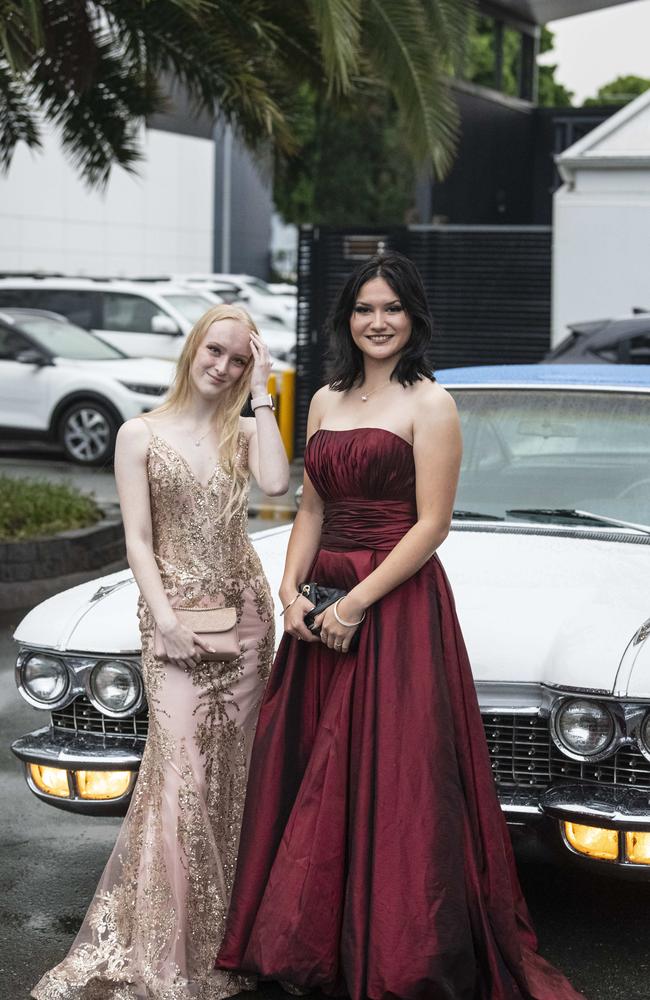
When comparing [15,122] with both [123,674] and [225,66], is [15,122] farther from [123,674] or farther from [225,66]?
[123,674]

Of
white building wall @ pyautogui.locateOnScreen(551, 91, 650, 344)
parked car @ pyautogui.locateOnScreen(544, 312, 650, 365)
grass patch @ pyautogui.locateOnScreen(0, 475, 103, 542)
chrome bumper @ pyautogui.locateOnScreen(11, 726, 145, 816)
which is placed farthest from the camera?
white building wall @ pyautogui.locateOnScreen(551, 91, 650, 344)

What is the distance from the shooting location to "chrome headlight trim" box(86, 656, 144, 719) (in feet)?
14.0

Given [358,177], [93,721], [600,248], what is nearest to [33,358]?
[600,248]

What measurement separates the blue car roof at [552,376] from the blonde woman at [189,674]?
160cm

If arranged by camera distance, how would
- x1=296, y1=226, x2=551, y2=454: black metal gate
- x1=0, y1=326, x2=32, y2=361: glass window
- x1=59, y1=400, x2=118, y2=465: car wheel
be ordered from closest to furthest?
x1=59, y1=400, x2=118, y2=465: car wheel
x1=0, y1=326, x2=32, y2=361: glass window
x1=296, y1=226, x2=551, y2=454: black metal gate

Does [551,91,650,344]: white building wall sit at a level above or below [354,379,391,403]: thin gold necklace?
above

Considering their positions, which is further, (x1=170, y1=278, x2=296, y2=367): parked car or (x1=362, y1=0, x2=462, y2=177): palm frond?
(x1=170, y1=278, x2=296, y2=367): parked car

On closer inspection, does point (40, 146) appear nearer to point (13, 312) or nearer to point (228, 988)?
point (13, 312)

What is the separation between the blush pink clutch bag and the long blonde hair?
0.27m

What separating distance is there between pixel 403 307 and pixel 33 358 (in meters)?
12.9

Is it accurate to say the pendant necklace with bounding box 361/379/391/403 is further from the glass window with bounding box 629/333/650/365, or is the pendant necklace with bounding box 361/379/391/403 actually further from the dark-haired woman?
the glass window with bounding box 629/333/650/365

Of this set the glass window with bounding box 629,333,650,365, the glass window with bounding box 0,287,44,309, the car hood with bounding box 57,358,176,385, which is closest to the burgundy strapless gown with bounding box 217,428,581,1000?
the glass window with bounding box 629,333,650,365

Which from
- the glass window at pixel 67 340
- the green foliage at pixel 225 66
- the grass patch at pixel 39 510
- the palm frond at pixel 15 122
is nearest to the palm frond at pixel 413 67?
the green foliage at pixel 225 66

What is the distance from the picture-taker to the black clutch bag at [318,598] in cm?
380
